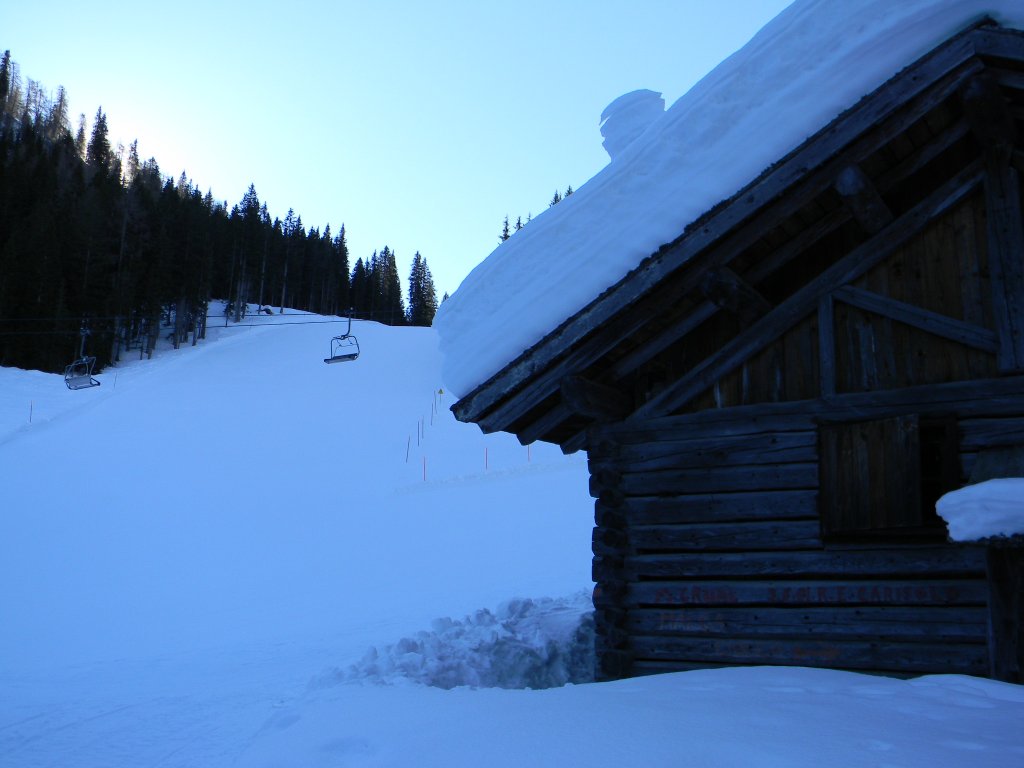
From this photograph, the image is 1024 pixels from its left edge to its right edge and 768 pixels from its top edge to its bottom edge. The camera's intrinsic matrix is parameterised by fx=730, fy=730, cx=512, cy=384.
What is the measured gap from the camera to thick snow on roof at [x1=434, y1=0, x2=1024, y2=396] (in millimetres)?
5145

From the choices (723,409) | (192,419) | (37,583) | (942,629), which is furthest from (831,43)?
(192,419)

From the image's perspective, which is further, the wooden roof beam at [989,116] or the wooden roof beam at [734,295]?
the wooden roof beam at [734,295]

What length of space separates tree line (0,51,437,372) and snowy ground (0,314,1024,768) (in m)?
12.4

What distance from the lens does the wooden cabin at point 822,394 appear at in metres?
5.29

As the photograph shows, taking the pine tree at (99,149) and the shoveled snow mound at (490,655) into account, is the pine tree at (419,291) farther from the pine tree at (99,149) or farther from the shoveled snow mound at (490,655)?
the shoveled snow mound at (490,655)

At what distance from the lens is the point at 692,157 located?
553cm

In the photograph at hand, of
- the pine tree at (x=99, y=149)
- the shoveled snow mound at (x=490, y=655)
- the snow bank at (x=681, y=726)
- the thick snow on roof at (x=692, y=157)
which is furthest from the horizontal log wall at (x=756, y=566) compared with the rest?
the pine tree at (x=99, y=149)

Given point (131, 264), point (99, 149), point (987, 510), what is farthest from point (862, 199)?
point (99, 149)

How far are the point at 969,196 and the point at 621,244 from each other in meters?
2.73

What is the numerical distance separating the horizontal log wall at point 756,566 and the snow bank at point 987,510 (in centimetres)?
197

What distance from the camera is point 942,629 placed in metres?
5.20

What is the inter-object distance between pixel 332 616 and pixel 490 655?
6.06m

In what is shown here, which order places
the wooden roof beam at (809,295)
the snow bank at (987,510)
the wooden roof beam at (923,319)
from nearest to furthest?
the snow bank at (987,510) → the wooden roof beam at (923,319) → the wooden roof beam at (809,295)

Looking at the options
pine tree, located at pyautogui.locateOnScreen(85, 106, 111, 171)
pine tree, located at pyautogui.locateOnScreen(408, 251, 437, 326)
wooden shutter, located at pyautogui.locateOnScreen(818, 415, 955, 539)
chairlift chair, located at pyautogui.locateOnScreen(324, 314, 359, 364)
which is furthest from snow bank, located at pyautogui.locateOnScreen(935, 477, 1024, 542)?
pine tree, located at pyautogui.locateOnScreen(85, 106, 111, 171)
